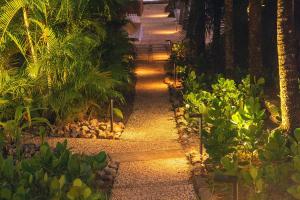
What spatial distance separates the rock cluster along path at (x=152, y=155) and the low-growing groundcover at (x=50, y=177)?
1.17 meters

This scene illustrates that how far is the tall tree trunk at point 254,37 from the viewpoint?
11617mm

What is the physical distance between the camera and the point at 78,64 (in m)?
11.4

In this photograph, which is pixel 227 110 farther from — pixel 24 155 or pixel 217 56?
pixel 217 56

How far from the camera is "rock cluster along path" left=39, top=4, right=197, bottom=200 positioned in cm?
749

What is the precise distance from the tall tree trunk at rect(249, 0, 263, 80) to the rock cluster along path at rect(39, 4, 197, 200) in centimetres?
208

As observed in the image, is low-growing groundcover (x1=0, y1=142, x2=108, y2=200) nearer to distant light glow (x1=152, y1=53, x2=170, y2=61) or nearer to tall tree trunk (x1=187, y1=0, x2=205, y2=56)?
tall tree trunk (x1=187, y1=0, x2=205, y2=56)

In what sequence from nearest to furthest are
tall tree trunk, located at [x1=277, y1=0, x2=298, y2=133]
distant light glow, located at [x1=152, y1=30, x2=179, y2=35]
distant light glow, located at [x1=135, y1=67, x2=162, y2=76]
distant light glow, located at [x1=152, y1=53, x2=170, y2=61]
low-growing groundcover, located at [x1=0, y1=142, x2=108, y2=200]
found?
low-growing groundcover, located at [x1=0, y1=142, x2=108, y2=200] < tall tree trunk, located at [x1=277, y1=0, x2=298, y2=133] < distant light glow, located at [x1=135, y1=67, x2=162, y2=76] < distant light glow, located at [x1=152, y1=53, x2=170, y2=61] < distant light glow, located at [x1=152, y1=30, x2=179, y2=35]

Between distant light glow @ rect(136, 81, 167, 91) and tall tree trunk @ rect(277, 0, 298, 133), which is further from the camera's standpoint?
distant light glow @ rect(136, 81, 167, 91)

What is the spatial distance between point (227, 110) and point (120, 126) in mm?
3644

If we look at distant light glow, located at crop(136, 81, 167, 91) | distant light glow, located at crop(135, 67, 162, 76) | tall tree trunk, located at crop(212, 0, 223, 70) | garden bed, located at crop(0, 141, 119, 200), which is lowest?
distant light glow, located at crop(136, 81, 167, 91)

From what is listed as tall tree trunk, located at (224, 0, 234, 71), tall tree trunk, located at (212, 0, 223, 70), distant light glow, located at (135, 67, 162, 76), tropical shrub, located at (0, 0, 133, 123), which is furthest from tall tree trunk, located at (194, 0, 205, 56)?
tropical shrub, located at (0, 0, 133, 123)

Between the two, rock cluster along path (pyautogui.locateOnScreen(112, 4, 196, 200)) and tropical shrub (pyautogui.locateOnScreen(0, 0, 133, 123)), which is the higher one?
tropical shrub (pyautogui.locateOnScreen(0, 0, 133, 123))

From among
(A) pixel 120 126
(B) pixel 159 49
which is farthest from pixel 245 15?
(B) pixel 159 49

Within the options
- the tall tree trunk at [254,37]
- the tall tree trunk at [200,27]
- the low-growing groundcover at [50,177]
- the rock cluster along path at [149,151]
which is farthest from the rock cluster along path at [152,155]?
the tall tree trunk at [254,37]
